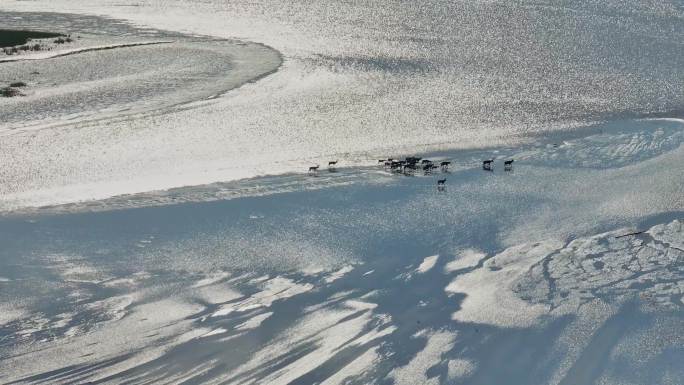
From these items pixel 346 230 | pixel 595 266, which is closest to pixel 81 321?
pixel 346 230

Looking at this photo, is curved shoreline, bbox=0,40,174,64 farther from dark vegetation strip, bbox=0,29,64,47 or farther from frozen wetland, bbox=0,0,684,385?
dark vegetation strip, bbox=0,29,64,47

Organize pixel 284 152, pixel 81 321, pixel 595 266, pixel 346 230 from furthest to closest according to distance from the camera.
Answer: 1. pixel 284 152
2. pixel 346 230
3. pixel 595 266
4. pixel 81 321

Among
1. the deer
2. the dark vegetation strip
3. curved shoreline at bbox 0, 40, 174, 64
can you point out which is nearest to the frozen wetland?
the deer

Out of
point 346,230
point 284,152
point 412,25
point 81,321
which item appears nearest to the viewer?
point 81,321

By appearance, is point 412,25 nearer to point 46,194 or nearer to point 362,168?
point 362,168

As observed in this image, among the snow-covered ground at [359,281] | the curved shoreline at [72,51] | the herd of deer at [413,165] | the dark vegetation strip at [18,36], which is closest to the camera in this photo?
the snow-covered ground at [359,281]

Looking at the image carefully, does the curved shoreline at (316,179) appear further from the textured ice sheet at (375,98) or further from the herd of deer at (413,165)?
the textured ice sheet at (375,98)

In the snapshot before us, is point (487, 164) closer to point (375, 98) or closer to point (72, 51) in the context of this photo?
point (375, 98)

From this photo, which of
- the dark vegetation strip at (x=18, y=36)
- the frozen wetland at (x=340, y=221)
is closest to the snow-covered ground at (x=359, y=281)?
the frozen wetland at (x=340, y=221)
